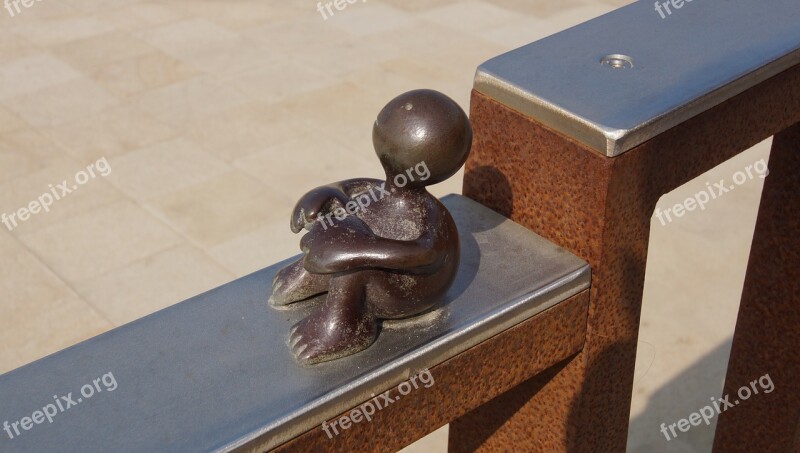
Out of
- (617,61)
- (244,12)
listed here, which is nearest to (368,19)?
(244,12)

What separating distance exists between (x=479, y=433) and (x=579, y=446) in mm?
332

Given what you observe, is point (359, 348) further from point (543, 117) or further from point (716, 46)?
point (716, 46)

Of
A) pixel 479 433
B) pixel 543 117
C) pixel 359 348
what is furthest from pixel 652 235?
pixel 359 348

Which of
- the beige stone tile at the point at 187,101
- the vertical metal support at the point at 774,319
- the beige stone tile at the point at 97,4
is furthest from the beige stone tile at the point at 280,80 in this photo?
the vertical metal support at the point at 774,319

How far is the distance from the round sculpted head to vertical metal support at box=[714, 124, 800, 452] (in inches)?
59.6

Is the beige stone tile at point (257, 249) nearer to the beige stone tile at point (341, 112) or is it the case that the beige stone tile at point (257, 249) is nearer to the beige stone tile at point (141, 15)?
the beige stone tile at point (341, 112)

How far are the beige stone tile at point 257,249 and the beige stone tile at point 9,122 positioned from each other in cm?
229

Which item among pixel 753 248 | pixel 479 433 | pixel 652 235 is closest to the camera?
pixel 479 433

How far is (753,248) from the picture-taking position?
10.9ft

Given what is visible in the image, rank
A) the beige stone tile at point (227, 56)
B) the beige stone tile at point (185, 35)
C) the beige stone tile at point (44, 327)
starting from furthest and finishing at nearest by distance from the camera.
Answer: the beige stone tile at point (185, 35) → the beige stone tile at point (227, 56) → the beige stone tile at point (44, 327)

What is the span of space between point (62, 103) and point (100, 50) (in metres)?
0.98

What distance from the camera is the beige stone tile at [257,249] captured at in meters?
5.93

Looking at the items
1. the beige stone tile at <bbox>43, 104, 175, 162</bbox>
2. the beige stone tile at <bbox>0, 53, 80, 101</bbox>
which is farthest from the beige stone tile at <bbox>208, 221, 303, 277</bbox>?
the beige stone tile at <bbox>0, 53, 80, 101</bbox>

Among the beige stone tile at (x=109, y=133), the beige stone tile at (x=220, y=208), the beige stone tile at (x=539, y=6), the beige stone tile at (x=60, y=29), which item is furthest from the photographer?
the beige stone tile at (x=539, y=6)
